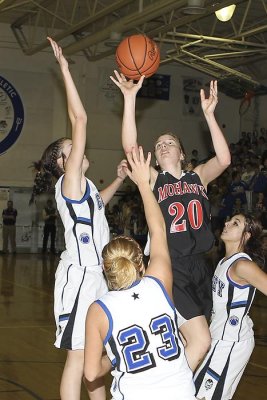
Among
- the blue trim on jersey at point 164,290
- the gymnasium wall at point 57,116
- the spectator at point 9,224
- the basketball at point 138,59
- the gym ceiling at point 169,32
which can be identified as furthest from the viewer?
the gymnasium wall at point 57,116

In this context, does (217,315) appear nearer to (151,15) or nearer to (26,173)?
(151,15)

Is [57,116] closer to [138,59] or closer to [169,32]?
[169,32]

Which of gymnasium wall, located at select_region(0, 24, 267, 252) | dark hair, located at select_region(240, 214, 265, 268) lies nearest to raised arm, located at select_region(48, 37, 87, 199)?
dark hair, located at select_region(240, 214, 265, 268)

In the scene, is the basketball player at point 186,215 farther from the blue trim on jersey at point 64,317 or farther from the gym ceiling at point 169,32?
the gym ceiling at point 169,32

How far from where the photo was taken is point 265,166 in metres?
17.4

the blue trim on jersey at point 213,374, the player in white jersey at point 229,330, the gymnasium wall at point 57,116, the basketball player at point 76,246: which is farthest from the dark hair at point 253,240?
the gymnasium wall at point 57,116

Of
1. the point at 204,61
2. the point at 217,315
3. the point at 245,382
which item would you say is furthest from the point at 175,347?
the point at 204,61

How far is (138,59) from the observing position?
18.5ft

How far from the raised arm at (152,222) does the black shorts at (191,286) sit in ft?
4.33

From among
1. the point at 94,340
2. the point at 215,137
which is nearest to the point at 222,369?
the point at 215,137

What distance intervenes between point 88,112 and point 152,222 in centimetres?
1921

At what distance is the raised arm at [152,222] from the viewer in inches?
126

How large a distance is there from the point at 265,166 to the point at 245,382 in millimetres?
11517

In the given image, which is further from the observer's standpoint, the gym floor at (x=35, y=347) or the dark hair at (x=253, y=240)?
the gym floor at (x=35, y=347)
